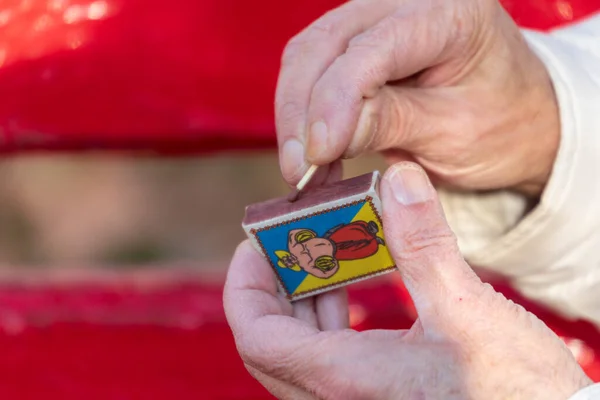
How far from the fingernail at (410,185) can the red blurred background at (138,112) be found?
1.78ft

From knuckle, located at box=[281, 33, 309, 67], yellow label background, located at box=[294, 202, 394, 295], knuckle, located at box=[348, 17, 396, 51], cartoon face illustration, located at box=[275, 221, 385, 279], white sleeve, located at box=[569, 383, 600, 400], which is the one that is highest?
knuckle, located at box=[281, 33, 309, 67]

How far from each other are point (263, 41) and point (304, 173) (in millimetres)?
531

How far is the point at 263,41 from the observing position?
3.51 feet

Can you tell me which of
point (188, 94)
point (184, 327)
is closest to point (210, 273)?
point (184, 327)

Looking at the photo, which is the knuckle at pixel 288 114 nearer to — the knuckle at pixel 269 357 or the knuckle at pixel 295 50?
the knuckle at pixel 295 50

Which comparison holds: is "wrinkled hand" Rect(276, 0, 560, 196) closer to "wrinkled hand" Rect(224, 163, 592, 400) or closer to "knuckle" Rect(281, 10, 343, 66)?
"knuckle" Rect(281, 10, 343, 66)

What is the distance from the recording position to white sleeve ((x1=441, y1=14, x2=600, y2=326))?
0.72 meters

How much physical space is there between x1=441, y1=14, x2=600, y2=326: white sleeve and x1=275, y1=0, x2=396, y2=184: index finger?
225 mm

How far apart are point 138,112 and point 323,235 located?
22.6 inches

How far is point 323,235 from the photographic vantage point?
1.94 feet

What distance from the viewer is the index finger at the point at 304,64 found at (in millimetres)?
603

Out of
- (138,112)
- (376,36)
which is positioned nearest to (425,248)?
(376,36)

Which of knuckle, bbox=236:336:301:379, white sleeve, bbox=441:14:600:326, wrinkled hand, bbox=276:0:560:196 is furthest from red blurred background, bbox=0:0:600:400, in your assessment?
knuckle, bbox=236:336:301:379

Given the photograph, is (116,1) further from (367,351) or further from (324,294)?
(367,351)
